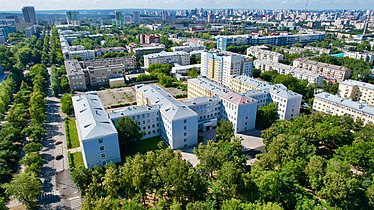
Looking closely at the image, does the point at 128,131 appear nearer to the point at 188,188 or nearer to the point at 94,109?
the point at 94,109

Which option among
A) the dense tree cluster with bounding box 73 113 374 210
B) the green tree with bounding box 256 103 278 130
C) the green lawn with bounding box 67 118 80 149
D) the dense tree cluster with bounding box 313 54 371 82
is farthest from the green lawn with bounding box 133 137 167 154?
the dense tree cluster with bounding box 313 54 371 82

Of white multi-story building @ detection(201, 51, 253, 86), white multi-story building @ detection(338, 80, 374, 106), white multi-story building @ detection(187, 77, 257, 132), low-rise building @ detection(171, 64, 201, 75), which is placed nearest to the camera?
Answer: white multi-story building @ detection(187, 77, 257, 132)

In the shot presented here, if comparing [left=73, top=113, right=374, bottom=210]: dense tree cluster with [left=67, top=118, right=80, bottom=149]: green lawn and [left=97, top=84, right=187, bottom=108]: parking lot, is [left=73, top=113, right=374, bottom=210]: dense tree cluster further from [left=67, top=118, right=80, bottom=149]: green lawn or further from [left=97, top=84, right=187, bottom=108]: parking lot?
[left=97, top=84, right=187, bottom=108]: parking lot

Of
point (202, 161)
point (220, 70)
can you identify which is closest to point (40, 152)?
point (202, 161)

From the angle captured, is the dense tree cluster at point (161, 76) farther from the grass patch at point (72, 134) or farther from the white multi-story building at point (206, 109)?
the grass patch at point (72, 134)

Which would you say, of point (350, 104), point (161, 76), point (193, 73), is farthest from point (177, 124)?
point (193, 73)

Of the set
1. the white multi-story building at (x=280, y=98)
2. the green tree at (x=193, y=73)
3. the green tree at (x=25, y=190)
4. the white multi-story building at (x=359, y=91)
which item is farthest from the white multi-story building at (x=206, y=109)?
the white multi-story building at (x=359, y=91)

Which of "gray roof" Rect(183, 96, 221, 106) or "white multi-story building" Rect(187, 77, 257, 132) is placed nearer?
"white multi-story building" Rect(187, 77, 257, 132)

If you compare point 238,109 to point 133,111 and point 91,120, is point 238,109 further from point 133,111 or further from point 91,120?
point 91,120

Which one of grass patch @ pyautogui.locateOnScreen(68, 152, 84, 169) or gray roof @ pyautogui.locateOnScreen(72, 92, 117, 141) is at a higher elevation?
gray roof @ pyautogui.locateOnScreen(72, 92, 117, 141)
